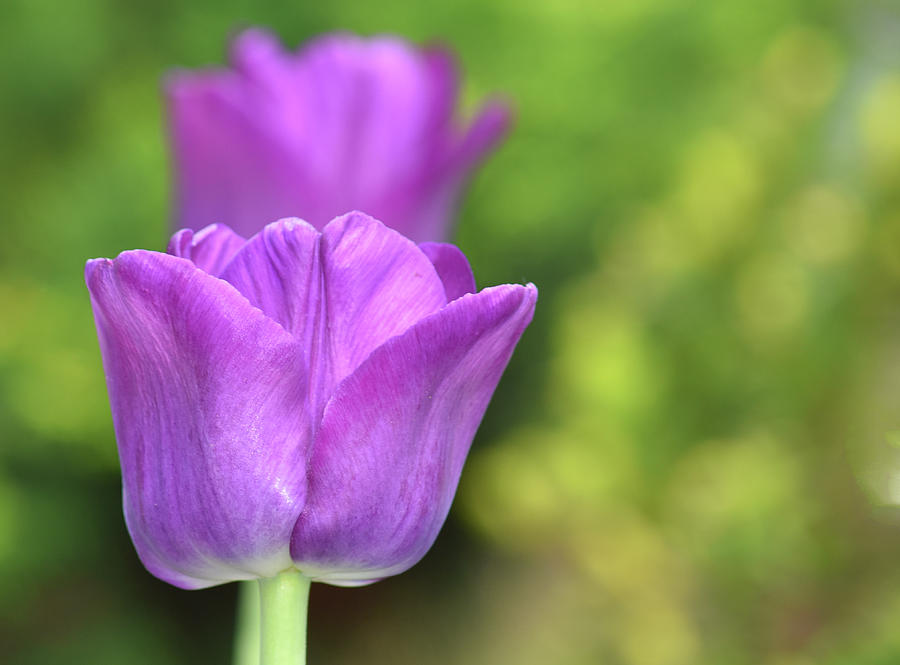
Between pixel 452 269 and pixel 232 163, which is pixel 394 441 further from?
pixel 232 163

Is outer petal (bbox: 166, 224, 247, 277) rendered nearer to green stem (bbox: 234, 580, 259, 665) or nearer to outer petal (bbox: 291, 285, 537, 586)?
outer petal (bbox: 291, 285, 537, 586)

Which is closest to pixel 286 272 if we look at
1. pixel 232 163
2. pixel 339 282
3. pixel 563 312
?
pixel 339 282

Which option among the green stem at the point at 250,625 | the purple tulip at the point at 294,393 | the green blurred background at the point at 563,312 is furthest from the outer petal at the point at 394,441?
the green blurred background at the point at 563,312

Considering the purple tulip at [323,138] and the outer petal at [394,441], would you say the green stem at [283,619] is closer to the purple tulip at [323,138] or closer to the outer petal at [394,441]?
the outer petal at [394,441]

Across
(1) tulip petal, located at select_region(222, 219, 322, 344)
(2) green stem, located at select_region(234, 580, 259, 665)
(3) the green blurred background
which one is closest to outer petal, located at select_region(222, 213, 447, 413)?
(1) tulip petal, located at select_region(222, 219, 322, 344)

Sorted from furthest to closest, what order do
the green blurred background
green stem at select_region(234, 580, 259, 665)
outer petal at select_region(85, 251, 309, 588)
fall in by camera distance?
the green blurred background
green stem at select_region(234, 580, 259, 665)
outer petal at select_region(85, 251, 309, 588)

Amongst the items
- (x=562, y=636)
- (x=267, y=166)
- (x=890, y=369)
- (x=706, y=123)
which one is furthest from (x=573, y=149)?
(x=267, y=166)

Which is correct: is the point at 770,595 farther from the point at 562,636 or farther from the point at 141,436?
the point at 141,436
